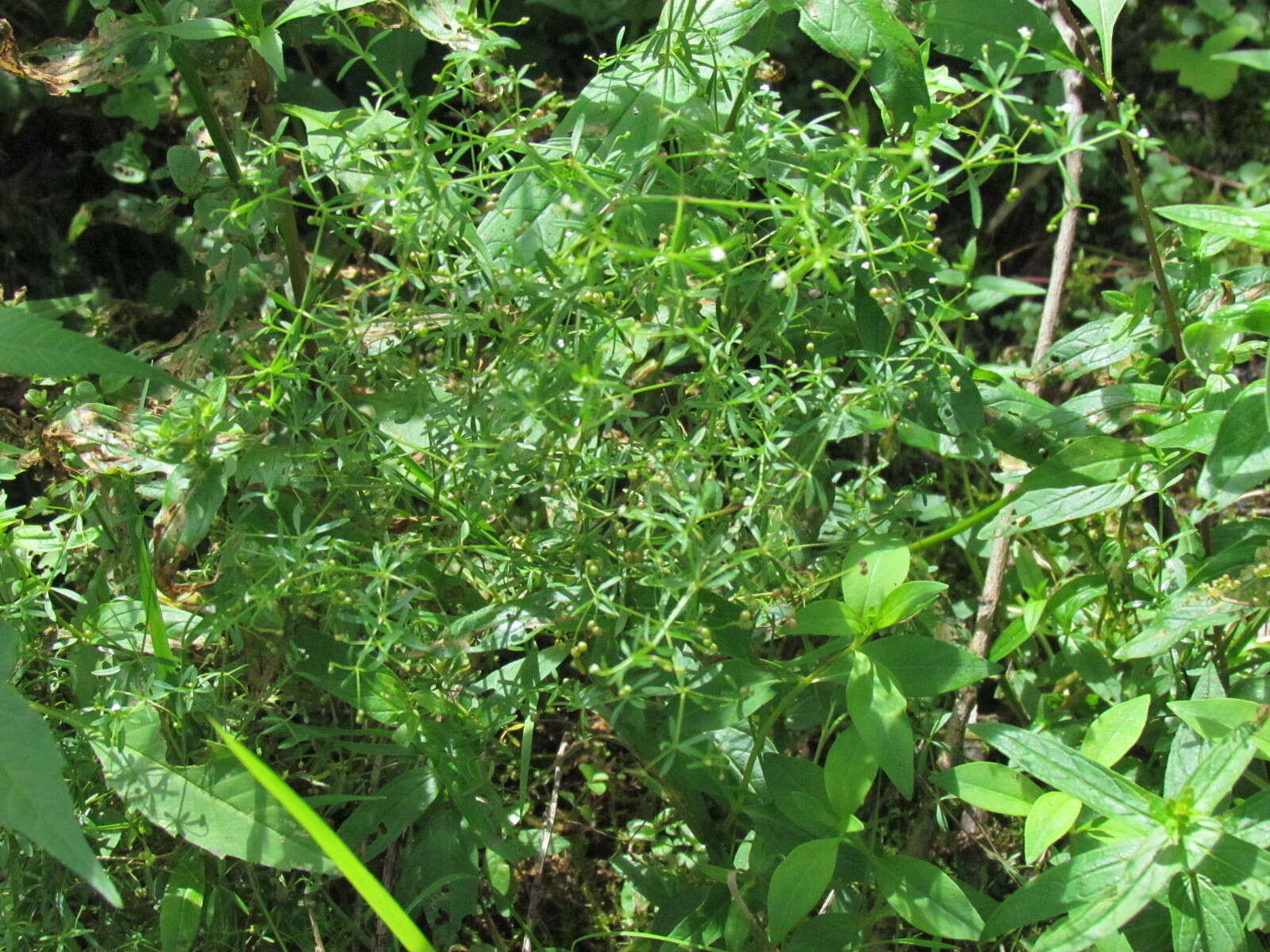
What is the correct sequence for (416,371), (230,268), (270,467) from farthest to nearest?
1. (230,268)
2. (416,371)
3. (270,467)

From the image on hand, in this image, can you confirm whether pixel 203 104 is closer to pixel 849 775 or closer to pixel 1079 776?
pixel 849 775

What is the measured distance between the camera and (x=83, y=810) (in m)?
1.37

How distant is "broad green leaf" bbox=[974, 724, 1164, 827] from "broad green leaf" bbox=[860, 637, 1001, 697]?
81 millimetres

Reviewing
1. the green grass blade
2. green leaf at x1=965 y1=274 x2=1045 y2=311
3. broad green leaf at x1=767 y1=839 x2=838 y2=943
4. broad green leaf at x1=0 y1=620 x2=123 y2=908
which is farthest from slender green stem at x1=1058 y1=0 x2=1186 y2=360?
broad green leaf at x1=0 y1=620 x2=123 y2=908

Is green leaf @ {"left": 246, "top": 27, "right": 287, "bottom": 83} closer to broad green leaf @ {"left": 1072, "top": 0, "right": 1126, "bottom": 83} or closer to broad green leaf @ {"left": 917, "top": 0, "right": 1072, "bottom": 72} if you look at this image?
broad green leaf @ {"left": 917, "top": 0, "right": 1072, "bottom": 72}

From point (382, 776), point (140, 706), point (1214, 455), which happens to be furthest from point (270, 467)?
point (1214, 455)

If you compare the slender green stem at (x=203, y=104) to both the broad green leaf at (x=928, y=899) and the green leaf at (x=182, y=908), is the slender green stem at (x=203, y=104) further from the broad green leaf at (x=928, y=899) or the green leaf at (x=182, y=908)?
the broad green leaf at (x=928, y=899)

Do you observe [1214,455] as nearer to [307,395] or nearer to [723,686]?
[723,686]

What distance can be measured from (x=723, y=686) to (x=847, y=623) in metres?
0.15

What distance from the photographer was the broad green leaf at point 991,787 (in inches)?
50.9

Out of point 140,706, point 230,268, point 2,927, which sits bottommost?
point 2,927

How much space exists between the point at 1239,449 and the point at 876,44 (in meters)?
0.58

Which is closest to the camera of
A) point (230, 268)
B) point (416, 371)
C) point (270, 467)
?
point (270, 467)

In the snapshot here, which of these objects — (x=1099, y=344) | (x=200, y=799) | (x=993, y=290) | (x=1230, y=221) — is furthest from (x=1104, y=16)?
(x=200, y=799)
